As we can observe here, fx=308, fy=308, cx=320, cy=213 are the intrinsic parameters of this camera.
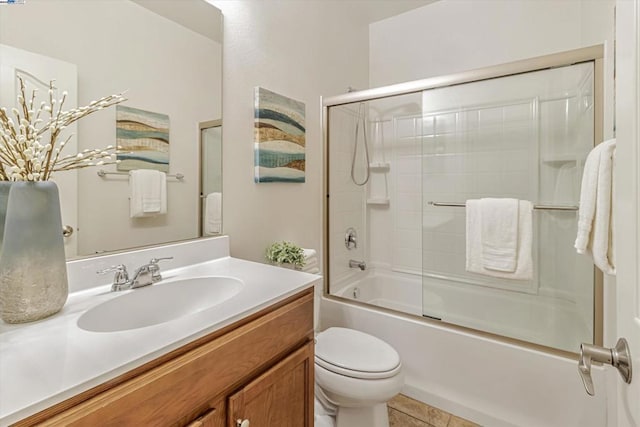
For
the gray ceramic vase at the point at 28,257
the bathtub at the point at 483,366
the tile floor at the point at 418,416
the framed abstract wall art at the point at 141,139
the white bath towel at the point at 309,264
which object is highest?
the framed abstract wall art at the point at 141,139

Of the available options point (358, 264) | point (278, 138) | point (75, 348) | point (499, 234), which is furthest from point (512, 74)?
point (75, 348)

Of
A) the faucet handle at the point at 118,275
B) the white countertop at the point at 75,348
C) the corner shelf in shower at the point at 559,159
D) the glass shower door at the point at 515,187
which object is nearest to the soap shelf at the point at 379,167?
the glass shower door at the point at 515,187

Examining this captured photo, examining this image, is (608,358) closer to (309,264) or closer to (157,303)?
(157,303)

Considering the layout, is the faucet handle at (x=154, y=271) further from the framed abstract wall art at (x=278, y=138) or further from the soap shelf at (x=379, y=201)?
the soap shelf at (x=379, y=201)

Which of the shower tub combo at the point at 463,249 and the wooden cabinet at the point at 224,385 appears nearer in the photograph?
the wooden cabinet at the point at 224,385

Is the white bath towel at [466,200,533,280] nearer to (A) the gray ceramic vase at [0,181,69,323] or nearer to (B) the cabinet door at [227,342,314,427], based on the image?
(B) the cabinet door at [227,342,314,427]

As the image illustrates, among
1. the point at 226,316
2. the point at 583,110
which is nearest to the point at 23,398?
the point at 226,316

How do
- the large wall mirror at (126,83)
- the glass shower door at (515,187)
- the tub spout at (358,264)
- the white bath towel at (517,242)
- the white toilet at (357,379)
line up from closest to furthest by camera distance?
the large wall mirror at (126,83)
the white toilet at (357,379)
the glass shower door at (515,187)
the white bath towel at (517,242)
the tub spout at (358,264)

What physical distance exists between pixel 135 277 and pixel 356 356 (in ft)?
3.23

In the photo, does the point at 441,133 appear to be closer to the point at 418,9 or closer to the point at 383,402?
the point at 418,9

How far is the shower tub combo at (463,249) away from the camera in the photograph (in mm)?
1459

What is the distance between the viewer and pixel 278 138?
172cm

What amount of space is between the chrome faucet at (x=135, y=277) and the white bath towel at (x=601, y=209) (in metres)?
1.43

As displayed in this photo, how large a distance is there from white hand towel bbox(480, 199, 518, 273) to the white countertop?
129cm
